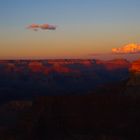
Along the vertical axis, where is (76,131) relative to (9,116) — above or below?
above

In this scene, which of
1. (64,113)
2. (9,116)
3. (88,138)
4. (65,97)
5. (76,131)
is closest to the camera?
(88,138)

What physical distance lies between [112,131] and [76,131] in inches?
213

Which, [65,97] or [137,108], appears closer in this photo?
[137,108]

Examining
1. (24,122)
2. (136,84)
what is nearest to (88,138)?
(24,122)

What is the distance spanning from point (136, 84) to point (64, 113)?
14.4 m

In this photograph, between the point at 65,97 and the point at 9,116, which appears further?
the point at 9,116

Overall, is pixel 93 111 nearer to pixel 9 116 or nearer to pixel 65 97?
pixel 65 97

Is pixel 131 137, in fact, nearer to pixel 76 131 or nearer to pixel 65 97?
pixel 76 131

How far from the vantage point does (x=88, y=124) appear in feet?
204

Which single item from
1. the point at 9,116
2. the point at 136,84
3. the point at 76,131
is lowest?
the point at 9,116

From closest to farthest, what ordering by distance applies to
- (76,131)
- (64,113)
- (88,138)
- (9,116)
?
(88,138)
(76,131)
(64,113)
(9,116)

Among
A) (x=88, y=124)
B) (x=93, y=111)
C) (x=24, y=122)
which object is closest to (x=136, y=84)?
(x=93, y=111)

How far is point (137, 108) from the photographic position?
6278 centimetres

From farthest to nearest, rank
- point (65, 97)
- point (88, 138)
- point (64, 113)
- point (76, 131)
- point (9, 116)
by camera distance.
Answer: point (9, 116) → point (65, 97) → point (64, 113) → point (76, 131) → point (88, 138)
